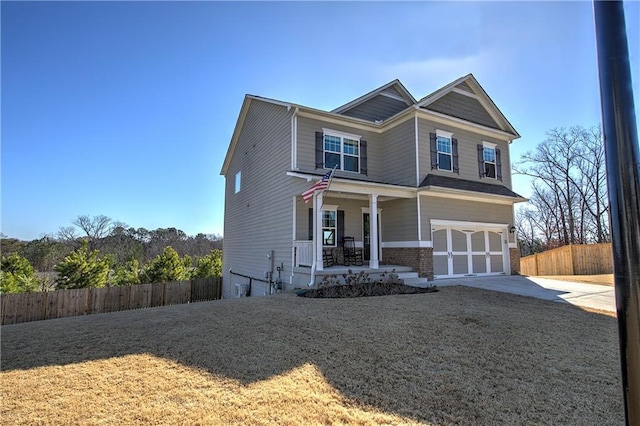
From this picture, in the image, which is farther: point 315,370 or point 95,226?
point 95,226

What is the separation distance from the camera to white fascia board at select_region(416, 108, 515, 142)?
12.7 m

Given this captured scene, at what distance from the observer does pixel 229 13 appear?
862 centimetres

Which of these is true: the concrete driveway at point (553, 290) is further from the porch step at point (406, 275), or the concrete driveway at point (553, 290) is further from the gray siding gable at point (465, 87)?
the gray siding gable at point (465, 87)

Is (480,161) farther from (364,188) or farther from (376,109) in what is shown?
(364,188)

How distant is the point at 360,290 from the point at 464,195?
6418mm

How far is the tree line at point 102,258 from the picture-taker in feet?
50.9

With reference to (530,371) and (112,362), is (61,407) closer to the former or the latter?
(112,362)

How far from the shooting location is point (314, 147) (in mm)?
12328

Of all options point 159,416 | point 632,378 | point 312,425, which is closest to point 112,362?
point 159,416

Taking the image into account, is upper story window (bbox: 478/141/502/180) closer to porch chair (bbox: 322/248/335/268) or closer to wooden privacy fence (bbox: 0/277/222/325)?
porch chair (bbox: 322/248/335/268)

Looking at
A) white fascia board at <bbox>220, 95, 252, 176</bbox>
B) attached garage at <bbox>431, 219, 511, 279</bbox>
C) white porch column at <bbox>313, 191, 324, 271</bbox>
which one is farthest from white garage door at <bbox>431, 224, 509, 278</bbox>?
white fascia board at <bbox>220, 95, 252, 176</bbox>

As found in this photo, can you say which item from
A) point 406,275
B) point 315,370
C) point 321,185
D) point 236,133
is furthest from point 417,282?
point 236,133

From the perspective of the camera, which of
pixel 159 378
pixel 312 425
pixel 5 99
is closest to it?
pixel 312 425

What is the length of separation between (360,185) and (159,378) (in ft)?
27.4
